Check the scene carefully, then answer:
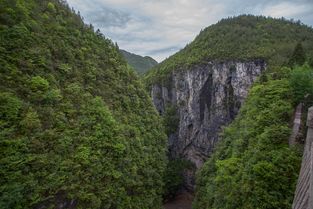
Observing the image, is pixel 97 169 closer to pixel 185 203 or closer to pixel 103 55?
pixel 103 55

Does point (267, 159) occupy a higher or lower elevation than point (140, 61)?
lower

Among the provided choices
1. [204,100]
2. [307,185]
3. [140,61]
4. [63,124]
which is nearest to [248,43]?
[204,100]

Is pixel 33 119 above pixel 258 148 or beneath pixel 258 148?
above

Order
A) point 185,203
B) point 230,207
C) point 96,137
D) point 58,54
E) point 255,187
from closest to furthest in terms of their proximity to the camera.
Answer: point 255,187
point 230,207
point 96,137
point 58,54
point 185,203

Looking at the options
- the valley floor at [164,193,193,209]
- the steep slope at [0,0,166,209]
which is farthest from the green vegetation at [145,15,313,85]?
the valley floor at [164,193,193,209]

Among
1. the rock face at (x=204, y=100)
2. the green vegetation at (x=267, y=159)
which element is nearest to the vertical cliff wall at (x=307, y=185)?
the green vegetation at (x=267, y=159)

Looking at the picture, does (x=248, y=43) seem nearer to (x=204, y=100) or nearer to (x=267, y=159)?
(x=204, y=100)

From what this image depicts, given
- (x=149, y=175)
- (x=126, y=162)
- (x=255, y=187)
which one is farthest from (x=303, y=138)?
(x=149, y=175)
